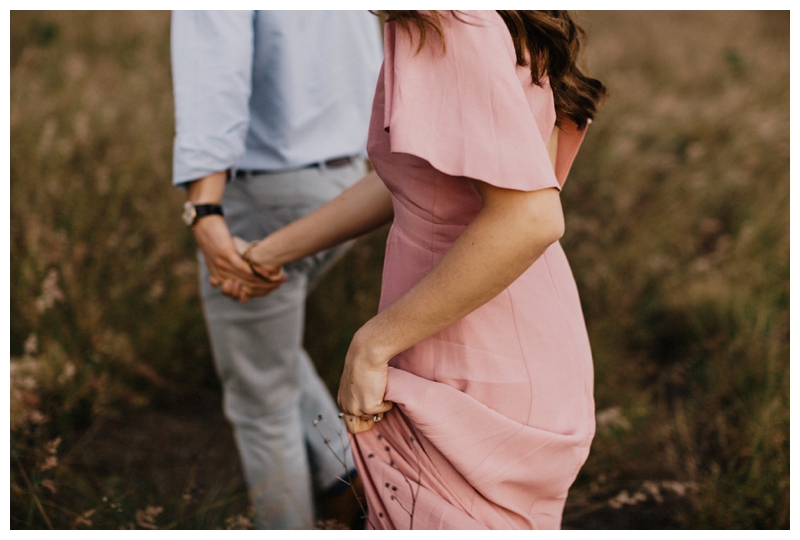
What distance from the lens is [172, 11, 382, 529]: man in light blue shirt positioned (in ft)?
4.66

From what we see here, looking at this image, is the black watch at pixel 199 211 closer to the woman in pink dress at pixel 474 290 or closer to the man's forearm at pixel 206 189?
the man's forearm at pixel 206 189

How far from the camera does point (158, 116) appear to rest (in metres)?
3.94

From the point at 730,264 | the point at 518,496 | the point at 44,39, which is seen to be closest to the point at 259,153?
the point at 518,496

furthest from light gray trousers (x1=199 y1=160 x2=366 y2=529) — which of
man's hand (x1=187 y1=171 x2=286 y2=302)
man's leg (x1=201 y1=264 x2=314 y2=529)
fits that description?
man's hand (x1=187 y1=171 x2=286 y2=302)

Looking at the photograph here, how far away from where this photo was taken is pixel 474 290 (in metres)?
0.89

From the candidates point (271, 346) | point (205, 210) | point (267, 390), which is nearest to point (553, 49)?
point (205, 210)

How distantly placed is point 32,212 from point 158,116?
4.23ft

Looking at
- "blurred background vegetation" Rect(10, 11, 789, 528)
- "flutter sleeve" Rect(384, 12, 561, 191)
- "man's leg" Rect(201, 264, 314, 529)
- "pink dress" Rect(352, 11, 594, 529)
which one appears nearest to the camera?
"flutter sleeve" Rect(384, 12, 561, 191)

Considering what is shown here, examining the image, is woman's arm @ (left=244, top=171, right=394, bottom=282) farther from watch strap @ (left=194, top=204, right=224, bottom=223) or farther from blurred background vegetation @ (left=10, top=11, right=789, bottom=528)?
blurred background vegetation @ (left=10, top=11, right=789, bottom=528)

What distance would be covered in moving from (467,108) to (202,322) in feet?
7.16

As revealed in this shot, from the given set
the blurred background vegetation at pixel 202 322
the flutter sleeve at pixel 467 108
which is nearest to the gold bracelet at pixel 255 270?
the blurred background vegetation at pixel 202 322

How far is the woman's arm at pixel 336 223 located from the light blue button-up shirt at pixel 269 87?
25 cm

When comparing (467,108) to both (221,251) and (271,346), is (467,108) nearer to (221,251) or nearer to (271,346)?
(221,251)

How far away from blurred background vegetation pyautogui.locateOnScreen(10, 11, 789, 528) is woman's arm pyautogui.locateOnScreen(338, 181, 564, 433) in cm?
78
